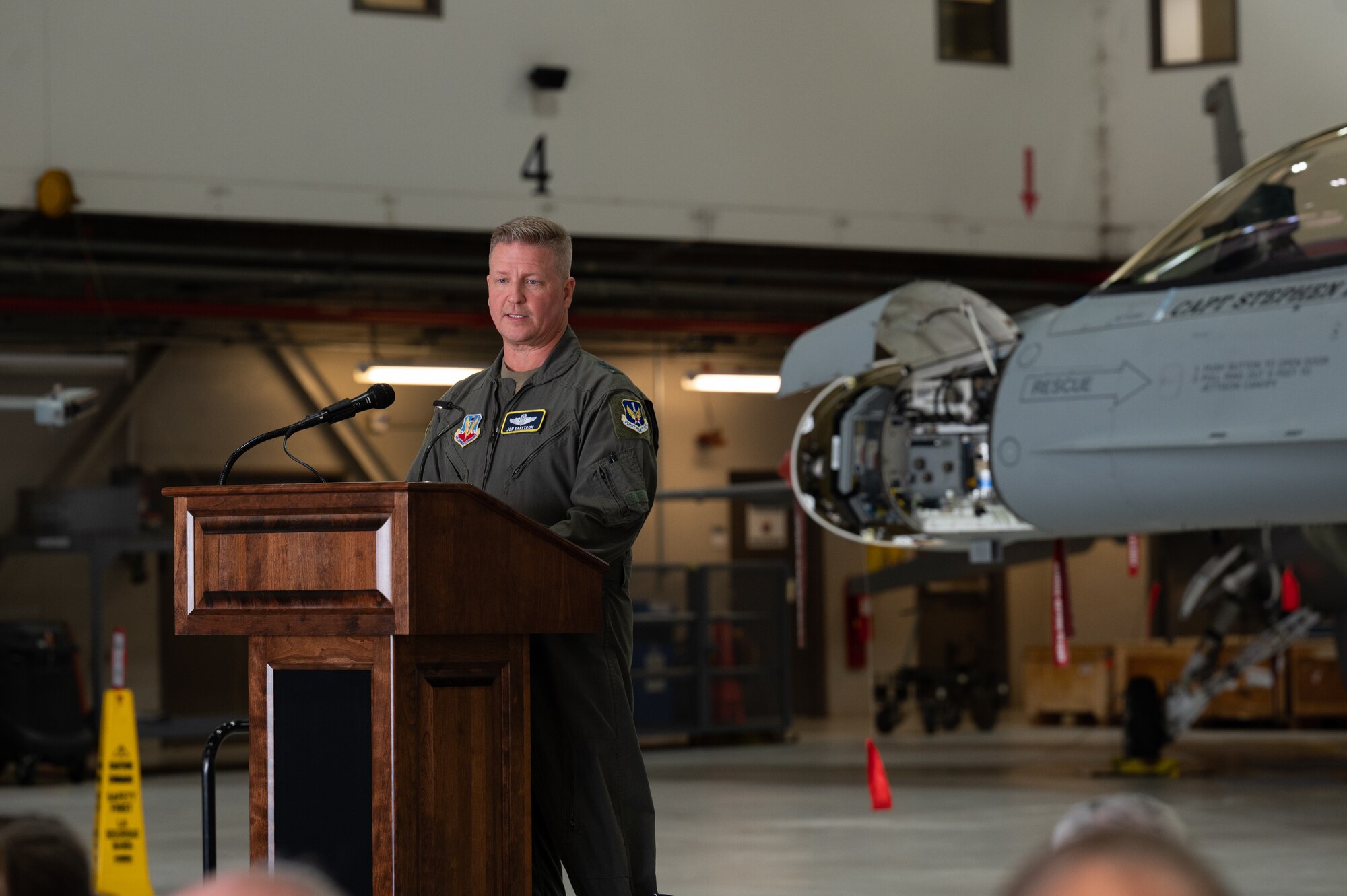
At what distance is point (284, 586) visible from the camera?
2.44m

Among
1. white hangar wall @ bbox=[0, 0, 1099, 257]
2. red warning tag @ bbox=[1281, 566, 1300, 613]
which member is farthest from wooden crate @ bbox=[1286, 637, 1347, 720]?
red warning tag @ bbox=[1281, 566, 1300, 613]

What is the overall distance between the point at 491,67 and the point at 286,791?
8.93 metres

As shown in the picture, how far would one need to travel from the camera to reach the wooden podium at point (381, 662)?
2352mm

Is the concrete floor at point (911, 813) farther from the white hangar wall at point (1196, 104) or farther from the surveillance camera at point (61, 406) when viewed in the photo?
the white hangar wall at point (1196, 104)

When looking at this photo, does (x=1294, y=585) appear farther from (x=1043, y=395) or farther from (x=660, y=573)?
(x=660, y=573)

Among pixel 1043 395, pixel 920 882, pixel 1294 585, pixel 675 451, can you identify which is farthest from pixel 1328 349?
pixel 675 451

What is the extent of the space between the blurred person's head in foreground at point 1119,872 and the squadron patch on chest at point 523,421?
2.23 m

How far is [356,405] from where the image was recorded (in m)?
2.67

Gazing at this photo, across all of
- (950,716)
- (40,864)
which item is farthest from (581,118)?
(40,864)

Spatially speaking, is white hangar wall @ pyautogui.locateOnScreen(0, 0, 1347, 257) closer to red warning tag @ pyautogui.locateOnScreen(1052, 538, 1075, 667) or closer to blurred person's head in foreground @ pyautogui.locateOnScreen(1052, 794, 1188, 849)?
red warning tag @ pyautogui.locateOnScreen(1052, 538, 1075, 667)

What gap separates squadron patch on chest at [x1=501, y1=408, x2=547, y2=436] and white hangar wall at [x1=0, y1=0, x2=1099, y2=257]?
7.82 m

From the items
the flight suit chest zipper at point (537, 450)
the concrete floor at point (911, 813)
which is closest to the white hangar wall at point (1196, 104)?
the concrete floor at point (911, 813)

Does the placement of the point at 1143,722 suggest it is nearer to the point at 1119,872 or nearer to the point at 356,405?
the point at 356,405

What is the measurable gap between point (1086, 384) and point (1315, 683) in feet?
35.4
